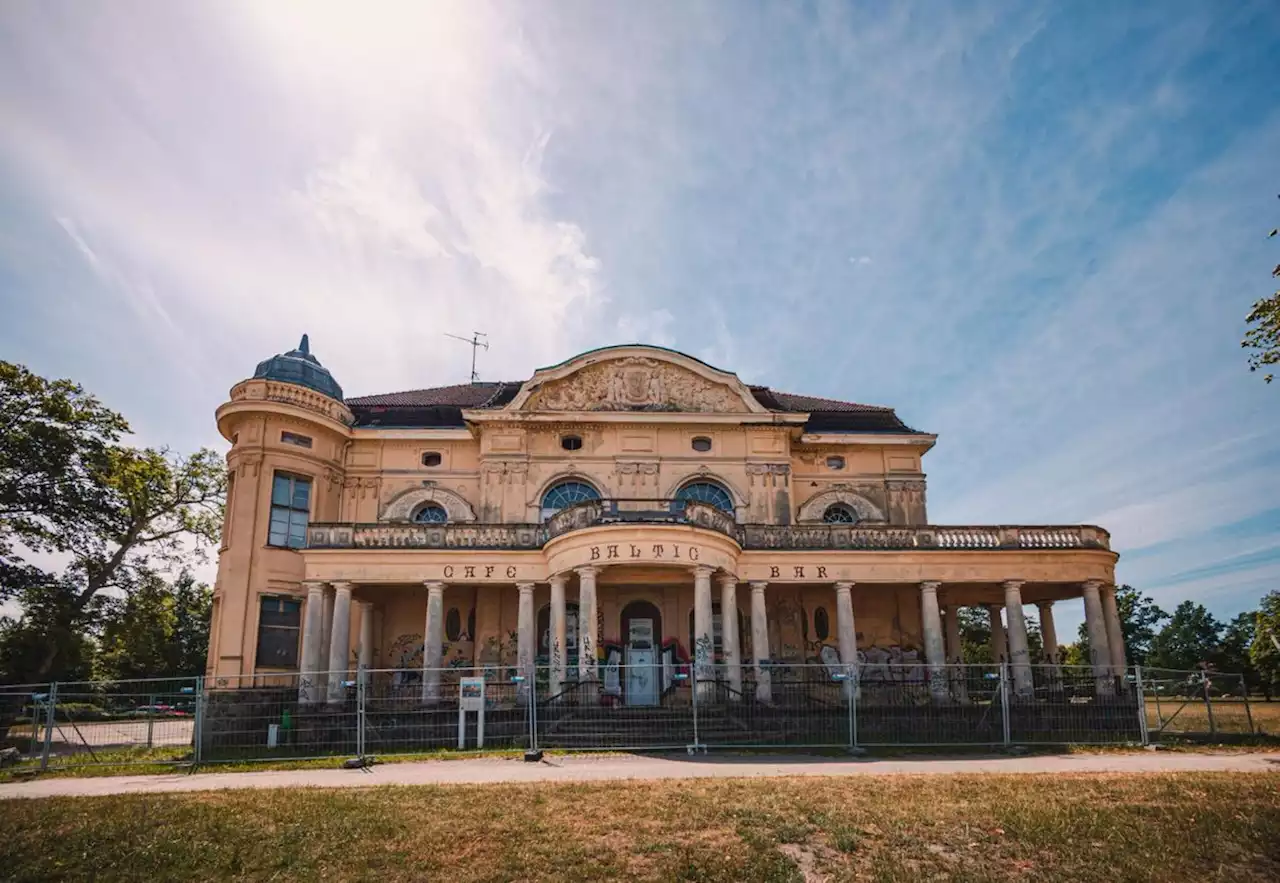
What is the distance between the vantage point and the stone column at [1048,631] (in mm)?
25984

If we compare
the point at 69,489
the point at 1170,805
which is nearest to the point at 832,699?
the point at 1170,805

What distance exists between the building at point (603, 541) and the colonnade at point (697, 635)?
0.06m

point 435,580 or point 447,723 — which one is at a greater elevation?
point 435,580

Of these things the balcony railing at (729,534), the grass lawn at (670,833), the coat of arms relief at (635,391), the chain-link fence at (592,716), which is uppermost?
the coat of arms relief at (635,391)

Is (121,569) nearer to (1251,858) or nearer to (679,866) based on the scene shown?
(679,866)

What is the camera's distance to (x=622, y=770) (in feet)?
41.9

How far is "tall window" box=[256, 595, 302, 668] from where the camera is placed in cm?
2322

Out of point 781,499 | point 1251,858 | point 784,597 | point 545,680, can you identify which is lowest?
point 1251,858

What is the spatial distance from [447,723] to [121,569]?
1846 cm

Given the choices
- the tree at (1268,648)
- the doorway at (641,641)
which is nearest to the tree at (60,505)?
the doorway at (641,641)

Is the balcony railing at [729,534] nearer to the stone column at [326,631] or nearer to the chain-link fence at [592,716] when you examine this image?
the stone column at [326,631]

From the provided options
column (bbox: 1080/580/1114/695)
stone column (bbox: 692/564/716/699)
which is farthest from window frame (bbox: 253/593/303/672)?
column (bbox: 1080/580/1114/695)

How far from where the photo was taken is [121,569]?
29984 millimetres

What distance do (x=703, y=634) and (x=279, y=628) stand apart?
12575 mm
